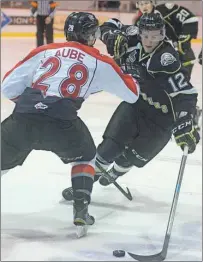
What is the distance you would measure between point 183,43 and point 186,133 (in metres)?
1.24

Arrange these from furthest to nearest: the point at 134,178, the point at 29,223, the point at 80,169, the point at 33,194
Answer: the point at 134,178 < the point at 33,194 < the point at 29,223 < the point at 80,169

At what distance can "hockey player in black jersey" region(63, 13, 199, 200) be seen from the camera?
199cm

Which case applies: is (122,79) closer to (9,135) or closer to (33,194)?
(9,135)

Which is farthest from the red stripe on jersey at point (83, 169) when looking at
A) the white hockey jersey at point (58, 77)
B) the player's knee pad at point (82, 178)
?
the white hockey jersey at point (58, 77)

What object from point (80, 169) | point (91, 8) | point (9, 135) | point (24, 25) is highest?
point (91, 8)

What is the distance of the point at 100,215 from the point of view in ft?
7.38

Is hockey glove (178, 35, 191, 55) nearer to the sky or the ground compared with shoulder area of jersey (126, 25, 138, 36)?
nearer to the ground

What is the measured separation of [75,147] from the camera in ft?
6.15

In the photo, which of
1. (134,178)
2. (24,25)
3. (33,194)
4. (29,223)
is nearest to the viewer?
(29,223)

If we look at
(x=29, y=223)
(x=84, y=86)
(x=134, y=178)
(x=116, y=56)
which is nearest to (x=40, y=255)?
(x=29, y=223)

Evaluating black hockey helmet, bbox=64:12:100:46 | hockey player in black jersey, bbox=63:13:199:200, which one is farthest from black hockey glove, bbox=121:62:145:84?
black hockey helmet, bbox=64:12:100:46

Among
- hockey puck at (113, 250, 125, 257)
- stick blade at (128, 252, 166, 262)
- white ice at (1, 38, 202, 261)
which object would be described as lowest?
white ice at (1, 38, 202, 261)

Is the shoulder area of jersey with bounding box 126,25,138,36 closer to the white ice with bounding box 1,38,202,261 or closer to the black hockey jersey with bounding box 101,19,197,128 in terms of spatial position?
the black hockey jersey with bounding box 101,19,197,128

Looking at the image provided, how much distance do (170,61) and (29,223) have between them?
0.74m
